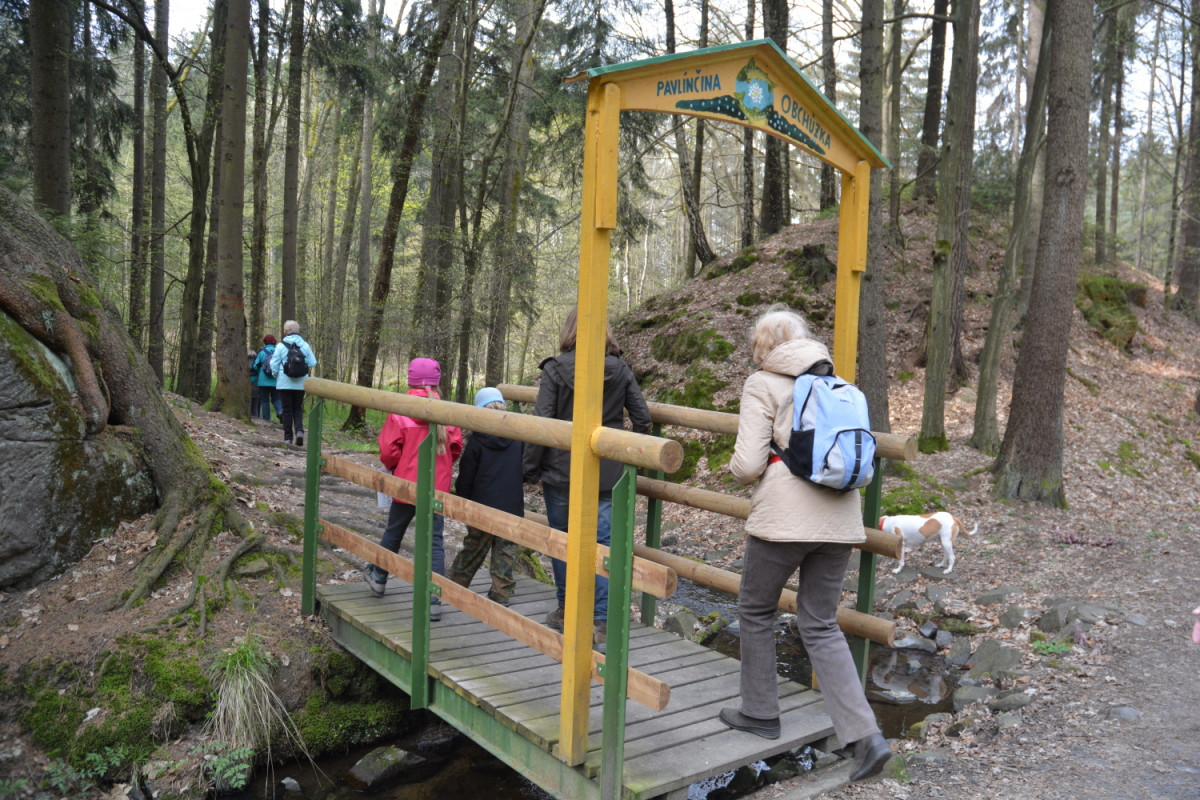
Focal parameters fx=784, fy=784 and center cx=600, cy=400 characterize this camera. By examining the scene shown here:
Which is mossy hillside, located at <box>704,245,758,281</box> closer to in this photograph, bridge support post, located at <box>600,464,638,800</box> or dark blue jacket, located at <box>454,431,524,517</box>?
dark blue jacket, located at <box>454,431,524,517</box>

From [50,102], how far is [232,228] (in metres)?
2.64

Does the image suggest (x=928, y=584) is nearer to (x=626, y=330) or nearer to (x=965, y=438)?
(x=965, y=438)

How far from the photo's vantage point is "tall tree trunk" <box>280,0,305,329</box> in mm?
15078

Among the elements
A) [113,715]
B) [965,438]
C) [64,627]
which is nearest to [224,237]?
[64,627]

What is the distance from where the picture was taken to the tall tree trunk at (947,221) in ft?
36.9

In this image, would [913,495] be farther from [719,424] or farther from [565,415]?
[565,415]

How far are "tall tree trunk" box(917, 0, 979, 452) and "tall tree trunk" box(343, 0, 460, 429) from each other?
27.1 ft

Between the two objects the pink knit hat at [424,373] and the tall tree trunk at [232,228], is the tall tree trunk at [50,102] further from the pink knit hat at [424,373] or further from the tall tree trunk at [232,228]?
the pink knit hat at [424,373]

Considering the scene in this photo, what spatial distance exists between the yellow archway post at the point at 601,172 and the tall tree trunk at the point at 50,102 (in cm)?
731

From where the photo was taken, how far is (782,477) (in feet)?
11.1

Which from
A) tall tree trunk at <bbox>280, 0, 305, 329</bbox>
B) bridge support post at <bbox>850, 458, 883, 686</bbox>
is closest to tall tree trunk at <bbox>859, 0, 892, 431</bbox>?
bridge support post at <bbox>850, 458, 883, 686</bbox>

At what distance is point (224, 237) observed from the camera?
10.6m

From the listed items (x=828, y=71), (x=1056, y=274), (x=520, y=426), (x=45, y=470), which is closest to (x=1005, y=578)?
(x=1056, y=274)

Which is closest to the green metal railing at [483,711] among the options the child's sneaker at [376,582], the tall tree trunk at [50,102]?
the child's sneaker at [376,582]
